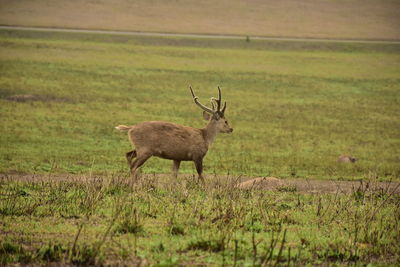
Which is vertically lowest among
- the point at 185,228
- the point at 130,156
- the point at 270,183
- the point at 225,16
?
the point at 270,183

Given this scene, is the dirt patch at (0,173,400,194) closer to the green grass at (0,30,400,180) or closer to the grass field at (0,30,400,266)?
the grass field at (0,30,400,266)

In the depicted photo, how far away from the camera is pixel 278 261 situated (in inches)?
253

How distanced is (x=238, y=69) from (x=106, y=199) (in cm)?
2781

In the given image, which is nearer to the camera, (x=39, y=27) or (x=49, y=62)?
(x=49, y=62)

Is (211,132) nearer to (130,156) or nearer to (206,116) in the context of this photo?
(206,116)

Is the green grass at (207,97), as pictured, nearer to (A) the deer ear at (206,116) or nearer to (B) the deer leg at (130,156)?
(A) the deer ear at (206,116)

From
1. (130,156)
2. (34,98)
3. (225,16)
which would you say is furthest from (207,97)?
(225,16)

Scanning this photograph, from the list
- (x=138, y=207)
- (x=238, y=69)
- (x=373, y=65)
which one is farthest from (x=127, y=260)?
(x=373, y=65)

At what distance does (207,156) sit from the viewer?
18.7 m

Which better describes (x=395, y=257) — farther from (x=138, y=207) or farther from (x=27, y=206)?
(x=27, y=206)

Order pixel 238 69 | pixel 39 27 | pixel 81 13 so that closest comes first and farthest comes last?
pixel 238 69, pixel 39 27, pixel 81 13

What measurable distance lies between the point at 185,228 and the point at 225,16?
62451 mm

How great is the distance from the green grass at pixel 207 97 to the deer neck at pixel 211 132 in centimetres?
155

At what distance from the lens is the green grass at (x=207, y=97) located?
17.7 metres
